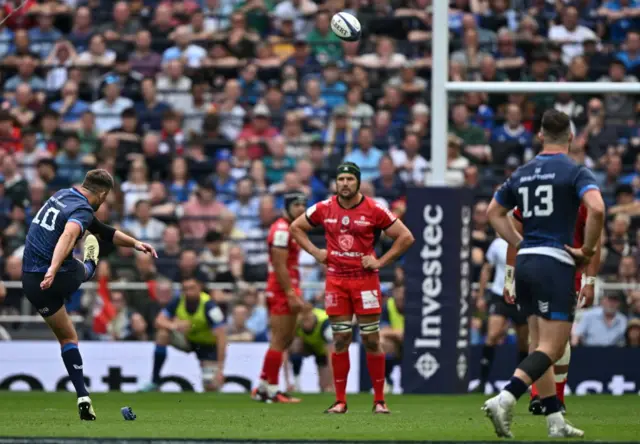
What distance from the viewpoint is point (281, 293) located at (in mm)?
14703

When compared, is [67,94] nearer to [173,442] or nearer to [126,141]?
[126,141]

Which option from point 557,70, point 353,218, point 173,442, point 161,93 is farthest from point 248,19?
point 173,442

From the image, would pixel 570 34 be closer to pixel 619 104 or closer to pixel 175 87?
pixel 619 104

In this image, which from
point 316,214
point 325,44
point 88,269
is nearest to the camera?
point 88,269

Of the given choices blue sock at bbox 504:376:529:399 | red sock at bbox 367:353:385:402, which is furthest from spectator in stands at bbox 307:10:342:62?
blue sock at bbox 504:376:529:399

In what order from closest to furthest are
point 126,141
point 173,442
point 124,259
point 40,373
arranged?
point 173,442 < point 40,373 < point 124,259 < point 126,141

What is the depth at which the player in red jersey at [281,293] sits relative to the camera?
14.5 metres

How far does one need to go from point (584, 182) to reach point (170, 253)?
36.8 ft

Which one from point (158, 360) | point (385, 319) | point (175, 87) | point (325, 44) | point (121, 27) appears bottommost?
point (158, 360)

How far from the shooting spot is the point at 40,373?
1797cm

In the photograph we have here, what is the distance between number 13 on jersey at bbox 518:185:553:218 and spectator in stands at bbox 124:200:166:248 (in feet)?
36.9

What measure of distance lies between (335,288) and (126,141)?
362 inches

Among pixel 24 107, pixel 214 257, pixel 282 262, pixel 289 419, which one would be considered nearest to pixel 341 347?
pixel 289 419

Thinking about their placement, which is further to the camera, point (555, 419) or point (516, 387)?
point (555, 419)
